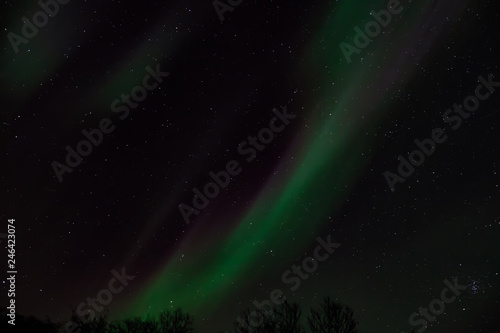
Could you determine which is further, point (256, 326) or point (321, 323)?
point (256, 326)

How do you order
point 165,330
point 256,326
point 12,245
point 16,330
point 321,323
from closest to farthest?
1. point 12,245
2. point 16,330
3. point 321,323
4. point 256,326
5. point 165,330

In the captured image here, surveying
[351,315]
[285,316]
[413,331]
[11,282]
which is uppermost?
[11,282]

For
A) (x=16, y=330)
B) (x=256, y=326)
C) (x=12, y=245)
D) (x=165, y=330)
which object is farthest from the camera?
(x=165, y=330)

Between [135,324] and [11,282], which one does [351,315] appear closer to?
[135,324]

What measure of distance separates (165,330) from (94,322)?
5.90 metres

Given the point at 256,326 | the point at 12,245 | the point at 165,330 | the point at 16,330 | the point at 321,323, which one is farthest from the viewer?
the point at 165,330

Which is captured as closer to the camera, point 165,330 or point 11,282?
point 11,282

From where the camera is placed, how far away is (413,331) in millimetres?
30609

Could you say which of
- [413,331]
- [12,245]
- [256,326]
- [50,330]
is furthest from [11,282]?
[413,331]

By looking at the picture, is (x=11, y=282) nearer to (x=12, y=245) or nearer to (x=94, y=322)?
(x=12, y=245)

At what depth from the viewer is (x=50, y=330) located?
33156 millimetres

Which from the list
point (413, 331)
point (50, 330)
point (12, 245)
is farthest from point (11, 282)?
point (413, 331)

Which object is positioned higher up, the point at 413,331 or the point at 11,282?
the point at 11,282

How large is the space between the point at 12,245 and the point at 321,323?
22.6m
